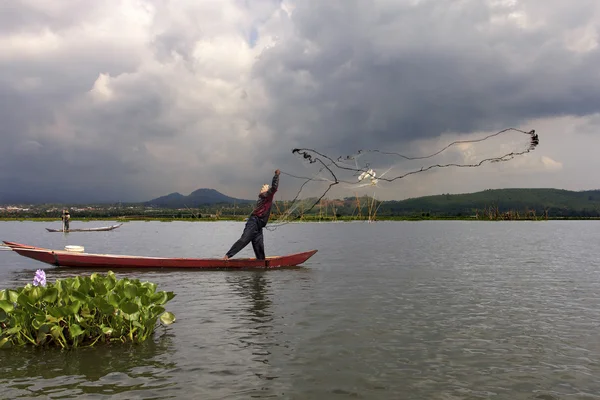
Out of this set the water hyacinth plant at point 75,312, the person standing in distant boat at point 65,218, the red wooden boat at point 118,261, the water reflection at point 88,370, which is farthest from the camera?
the person standing in distant boat at point 65,218

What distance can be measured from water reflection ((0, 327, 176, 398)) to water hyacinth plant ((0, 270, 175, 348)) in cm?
33

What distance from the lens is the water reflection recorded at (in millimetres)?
9414

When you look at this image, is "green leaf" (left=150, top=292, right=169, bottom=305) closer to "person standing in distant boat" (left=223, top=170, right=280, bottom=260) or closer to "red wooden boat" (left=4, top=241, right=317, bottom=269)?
"person standing in distant boat" (left=223, top=170, right=280, bottom=260)

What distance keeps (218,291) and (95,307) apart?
1004 cm

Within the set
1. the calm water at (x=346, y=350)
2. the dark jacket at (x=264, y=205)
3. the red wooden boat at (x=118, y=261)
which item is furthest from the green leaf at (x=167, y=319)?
the red wooden boat at (x=118, y=261)

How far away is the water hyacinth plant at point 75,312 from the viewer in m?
11.6

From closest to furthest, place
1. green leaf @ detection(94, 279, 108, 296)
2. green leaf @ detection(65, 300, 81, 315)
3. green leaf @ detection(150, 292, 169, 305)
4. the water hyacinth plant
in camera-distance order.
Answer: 1. green leaf @ detection(65, 300, 81, 315)
2. the water hyacinth plant
3. green leaf @ detection(94, 279, 108, 296)
4. green leaf @ detection(150, 292, 169, 305)

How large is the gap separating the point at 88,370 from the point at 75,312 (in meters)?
1.67

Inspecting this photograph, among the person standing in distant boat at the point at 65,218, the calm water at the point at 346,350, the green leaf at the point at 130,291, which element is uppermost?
the person standing in distant boat at the point at 65,218

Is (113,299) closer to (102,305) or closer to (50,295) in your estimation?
(102,305)

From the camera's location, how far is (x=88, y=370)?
10.5 m

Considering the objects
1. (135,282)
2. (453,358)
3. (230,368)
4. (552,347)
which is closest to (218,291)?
(135,282)

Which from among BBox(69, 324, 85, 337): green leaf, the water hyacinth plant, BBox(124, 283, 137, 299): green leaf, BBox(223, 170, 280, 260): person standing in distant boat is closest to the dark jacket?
BBox(223, 170, 280, 260): person standing in distant boat

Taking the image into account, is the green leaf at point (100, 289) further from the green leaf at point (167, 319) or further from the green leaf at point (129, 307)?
the green leaf at point (167, 319)
